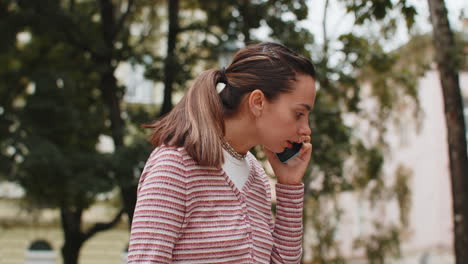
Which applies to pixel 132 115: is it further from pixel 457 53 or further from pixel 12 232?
pixel 12 232

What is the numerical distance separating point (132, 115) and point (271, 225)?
7816 millimetres

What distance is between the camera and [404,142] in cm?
2117

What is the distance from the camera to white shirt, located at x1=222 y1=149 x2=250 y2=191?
2.02 metres

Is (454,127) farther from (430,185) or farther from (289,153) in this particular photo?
(430,185)

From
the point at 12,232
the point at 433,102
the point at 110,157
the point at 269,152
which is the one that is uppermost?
the point at 269,152

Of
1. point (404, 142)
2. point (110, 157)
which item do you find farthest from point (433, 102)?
point (110, 157)

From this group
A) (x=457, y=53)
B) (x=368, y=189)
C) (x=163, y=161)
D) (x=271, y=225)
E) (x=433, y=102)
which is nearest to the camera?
(x=163, y=161)

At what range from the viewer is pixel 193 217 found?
1849 millimetres

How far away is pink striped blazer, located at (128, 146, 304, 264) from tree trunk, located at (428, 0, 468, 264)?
4.45 metres

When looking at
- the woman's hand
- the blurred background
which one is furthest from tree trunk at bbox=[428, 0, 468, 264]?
the woman's hand

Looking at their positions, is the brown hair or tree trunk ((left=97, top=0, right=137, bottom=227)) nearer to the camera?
the brown hair

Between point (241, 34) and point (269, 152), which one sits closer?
point (269, 152)

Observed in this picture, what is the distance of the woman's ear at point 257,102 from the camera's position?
6.55 ft

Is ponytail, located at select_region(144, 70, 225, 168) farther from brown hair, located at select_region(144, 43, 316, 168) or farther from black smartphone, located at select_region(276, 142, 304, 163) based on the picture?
black smartphone, located at select_region(276, 142, 304, 163)
